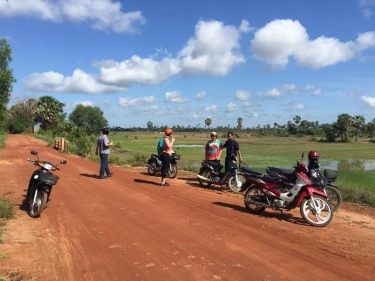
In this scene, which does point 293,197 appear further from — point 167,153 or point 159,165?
point 159,165

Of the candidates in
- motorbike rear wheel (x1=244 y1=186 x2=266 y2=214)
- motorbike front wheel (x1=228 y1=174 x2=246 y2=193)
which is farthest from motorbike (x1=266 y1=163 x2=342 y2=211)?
motorbike front wheel (x1=228 y1=174 x2=246 y2=193)

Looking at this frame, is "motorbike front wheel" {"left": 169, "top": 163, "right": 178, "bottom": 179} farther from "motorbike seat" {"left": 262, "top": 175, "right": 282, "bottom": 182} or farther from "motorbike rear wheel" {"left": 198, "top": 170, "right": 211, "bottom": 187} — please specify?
"motorbike seat" {"left": 262, "top": 175, "right": 282, "bottom": 182}

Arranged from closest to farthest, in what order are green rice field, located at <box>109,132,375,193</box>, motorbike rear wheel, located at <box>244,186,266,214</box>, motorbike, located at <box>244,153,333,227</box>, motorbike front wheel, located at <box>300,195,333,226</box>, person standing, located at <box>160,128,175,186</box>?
motorbike front wheel, located at <box>300,195,333,226</box>
motorbike, located at <box>244,153,333,227</box>
motorbike rear wheel, located at <box>244,186,266,214</box>
person standing, located at <box>160,128,175,186</box>
green rice field, located at <box>109,132,375,193</box>

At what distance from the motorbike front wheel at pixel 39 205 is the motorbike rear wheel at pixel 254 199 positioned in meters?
4.16

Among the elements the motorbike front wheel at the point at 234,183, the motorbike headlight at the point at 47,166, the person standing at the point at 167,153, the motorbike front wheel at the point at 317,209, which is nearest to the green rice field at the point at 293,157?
the motorbike front wheel at the point at 234,183

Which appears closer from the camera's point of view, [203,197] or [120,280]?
[120,280]

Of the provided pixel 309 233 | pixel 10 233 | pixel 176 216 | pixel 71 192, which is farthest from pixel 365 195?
pixel 10 233

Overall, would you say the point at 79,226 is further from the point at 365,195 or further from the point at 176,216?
the point at 365,195

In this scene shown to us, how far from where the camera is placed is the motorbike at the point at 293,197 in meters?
6.41

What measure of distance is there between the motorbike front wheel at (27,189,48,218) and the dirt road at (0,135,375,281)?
0.49 feet

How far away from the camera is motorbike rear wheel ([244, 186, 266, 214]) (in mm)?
7172

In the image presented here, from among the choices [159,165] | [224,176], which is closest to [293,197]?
[224,176]

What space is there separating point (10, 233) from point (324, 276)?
4.87 metres

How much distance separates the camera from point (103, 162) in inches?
444
